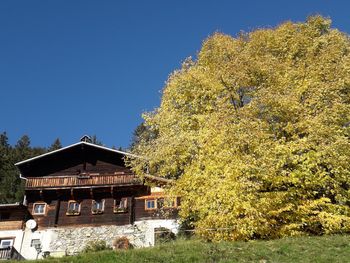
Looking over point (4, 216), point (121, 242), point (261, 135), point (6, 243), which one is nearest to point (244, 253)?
point (261, 135)

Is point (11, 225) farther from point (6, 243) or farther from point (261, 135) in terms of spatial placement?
point (261, 135)

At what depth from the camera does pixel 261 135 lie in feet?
69.6

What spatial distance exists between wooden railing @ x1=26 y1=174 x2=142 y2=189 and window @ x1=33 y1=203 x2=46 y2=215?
1649 mm

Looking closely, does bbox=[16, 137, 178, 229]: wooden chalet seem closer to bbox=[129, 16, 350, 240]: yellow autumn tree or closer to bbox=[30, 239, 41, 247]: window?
bbox=[30, 239, 41, 247]: window

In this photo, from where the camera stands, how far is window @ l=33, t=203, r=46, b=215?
110 ft

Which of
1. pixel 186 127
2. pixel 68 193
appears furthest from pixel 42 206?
pixel 186 127

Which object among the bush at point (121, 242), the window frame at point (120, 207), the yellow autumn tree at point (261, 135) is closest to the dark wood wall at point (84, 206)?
the window frame at point (120, 207)

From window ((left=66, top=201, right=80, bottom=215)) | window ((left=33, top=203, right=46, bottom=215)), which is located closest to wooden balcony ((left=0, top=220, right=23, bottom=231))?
window ((left=33, top=203, right=46, bottom=215))

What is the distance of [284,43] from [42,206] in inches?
931

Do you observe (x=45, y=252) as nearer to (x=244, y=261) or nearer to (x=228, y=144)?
(x=228, y=144)

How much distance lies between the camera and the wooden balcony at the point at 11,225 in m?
32.6

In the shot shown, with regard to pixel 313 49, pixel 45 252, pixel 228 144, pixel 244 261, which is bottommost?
pixel 244 261

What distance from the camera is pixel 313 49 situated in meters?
27.9

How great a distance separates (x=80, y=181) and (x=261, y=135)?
1864 cm
